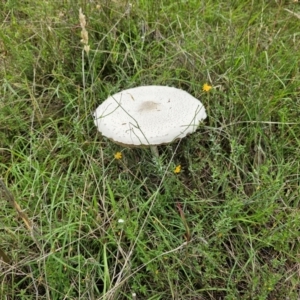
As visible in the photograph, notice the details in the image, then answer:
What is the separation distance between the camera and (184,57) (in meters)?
2.37

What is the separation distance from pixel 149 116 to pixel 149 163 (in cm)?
25

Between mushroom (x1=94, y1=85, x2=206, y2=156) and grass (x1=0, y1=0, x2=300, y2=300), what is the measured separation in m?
0.14

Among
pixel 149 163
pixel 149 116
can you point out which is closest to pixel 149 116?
pixel 149 116

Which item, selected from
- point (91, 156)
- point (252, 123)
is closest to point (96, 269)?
point (91, 156)

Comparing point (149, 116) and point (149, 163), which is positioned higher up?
point (149, 116)

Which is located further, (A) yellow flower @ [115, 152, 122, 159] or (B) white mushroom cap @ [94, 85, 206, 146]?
(A) yellow flower @ [115, 152, 122, 159]

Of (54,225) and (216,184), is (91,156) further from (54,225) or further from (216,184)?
(216,184)

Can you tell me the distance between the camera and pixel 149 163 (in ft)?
6.47

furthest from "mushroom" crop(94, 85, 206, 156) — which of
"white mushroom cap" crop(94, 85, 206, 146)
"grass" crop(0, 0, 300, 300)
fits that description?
"grass" crop(0, 0, 300, 300)

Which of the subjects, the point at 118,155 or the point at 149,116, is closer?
the point at 149,116

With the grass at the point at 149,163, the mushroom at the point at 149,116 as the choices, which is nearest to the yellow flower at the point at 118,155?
the grass at the point at 149,163

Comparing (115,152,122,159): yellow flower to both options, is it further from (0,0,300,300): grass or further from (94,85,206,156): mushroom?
(94,85,206,156): mushroom

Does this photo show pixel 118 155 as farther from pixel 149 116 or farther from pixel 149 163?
pixel 149 116

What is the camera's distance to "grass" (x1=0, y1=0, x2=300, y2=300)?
1649 millimetres
